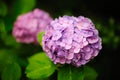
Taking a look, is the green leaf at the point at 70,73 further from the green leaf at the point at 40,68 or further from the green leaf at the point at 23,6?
the green leaf at the point at 23,6

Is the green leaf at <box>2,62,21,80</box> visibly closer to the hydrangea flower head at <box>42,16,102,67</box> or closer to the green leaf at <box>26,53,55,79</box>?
the green leaf at <box>26,53,55,79</box>

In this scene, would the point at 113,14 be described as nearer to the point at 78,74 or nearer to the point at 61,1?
the point at 61,1

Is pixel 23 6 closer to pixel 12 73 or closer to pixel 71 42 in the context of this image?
pixel 12 73

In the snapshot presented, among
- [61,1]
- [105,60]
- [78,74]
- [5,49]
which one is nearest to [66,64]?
[78,74]

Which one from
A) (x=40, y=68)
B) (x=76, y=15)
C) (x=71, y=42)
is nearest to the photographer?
(x=71, y=42)

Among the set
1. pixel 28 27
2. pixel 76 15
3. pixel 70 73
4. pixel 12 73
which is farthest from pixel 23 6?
pixel 70 73

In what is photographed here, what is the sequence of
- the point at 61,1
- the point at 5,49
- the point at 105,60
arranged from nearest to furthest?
the point at 5,49, the point at 105,60, the point at 61,1
